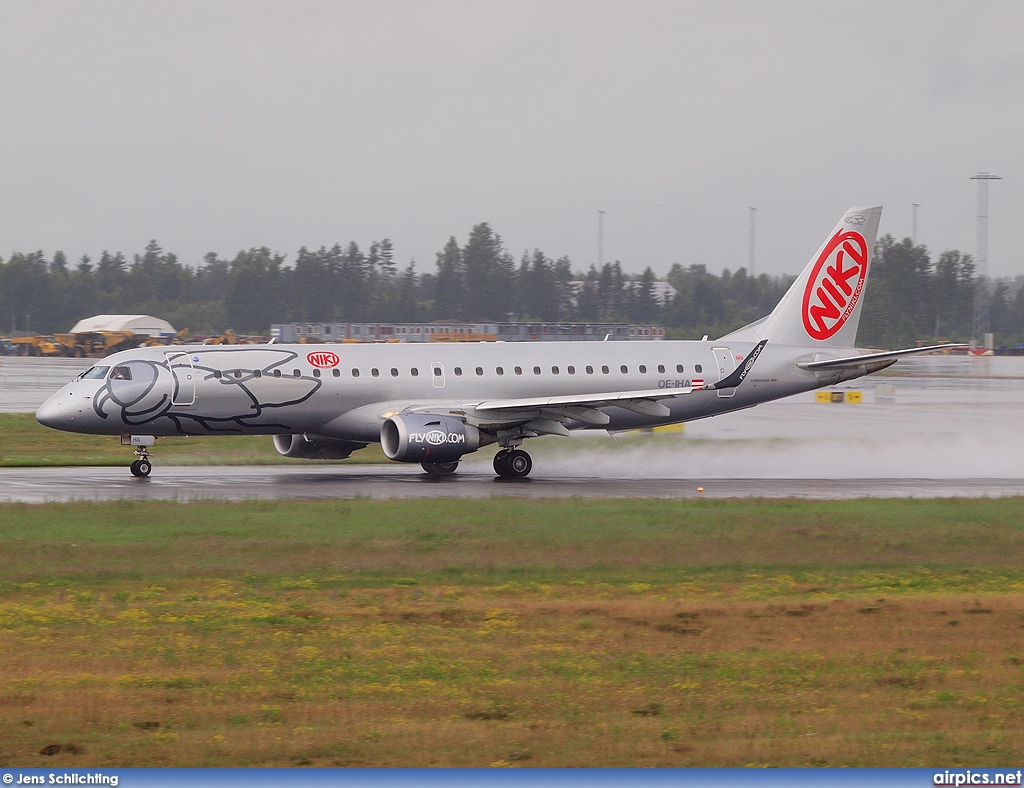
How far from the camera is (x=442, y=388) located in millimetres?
35188

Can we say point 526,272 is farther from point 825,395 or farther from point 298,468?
point 298,468

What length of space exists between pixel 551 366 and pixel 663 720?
1008 inches

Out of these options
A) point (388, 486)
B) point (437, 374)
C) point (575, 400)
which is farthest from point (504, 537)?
point (437, 374)

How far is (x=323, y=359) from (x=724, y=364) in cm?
1180

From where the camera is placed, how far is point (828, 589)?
18.2 m

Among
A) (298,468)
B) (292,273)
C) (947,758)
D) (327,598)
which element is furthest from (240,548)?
(292,273)

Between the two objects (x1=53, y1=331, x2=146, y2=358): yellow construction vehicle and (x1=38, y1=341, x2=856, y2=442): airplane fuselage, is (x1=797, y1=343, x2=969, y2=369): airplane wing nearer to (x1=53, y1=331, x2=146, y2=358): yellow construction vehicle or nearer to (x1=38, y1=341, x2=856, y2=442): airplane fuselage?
(x1=38, y1=341, x2=856, y2=442): airplane fuselage

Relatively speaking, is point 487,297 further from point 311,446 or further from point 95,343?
point 311,446

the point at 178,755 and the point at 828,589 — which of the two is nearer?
the point at 178,755

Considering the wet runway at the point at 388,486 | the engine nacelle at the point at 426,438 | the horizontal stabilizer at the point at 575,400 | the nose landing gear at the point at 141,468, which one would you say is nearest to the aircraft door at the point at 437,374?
the horizontal stabilizer at the point at 575,400

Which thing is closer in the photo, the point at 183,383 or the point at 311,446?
the point at 183,383

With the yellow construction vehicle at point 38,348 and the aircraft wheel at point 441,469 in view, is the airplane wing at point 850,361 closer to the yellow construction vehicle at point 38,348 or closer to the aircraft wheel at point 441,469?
the aircraft wheel at point 441,469

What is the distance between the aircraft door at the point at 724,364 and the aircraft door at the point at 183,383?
1489cm

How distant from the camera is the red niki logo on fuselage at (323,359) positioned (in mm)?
34031
